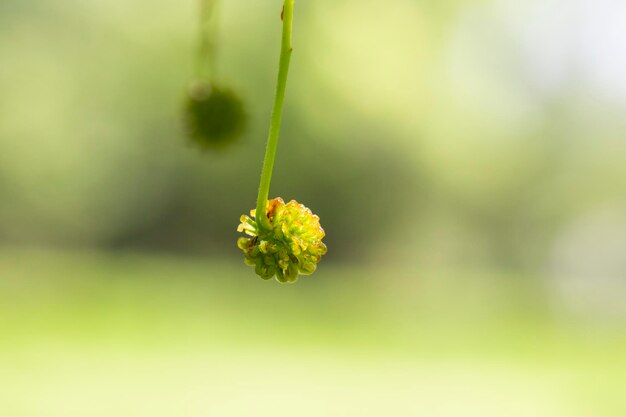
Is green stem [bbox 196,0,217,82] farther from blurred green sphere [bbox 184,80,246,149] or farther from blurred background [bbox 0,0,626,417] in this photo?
blurred background [bbox 0,0,626,417]

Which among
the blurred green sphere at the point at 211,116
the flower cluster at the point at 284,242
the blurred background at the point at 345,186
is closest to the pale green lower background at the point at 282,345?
the blurred background at the point at 345,186

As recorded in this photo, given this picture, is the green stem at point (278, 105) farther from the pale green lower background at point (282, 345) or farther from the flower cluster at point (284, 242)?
the pale green lower background at point (282, 345)

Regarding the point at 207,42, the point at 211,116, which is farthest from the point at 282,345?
the point at 207,42

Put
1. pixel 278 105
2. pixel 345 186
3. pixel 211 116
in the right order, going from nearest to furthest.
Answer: pixel 278 105 → pixel 211 116 → pixel 345 186

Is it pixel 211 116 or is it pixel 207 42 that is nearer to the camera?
pixel 207 42

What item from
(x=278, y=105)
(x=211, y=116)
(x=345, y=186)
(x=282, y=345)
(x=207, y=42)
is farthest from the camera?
(x=345, y=186)

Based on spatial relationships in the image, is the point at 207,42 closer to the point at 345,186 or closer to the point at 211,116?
the point at 211,116

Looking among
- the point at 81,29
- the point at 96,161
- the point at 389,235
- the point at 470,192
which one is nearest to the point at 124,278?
the point at 96,161
